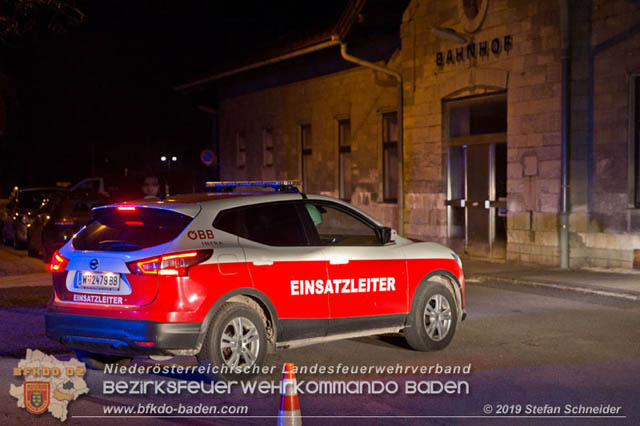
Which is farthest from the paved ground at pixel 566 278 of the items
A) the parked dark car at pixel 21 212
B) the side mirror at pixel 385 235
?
the parked dark car at pixel 21 212

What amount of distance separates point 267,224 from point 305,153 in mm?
20203

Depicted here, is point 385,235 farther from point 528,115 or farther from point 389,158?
point 389,158

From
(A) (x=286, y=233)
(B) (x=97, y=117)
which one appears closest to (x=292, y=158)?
(A) (x=286, y=233)

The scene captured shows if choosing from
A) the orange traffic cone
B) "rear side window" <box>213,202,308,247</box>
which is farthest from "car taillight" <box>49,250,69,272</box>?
the orange traffic cone

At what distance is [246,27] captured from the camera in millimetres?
52312

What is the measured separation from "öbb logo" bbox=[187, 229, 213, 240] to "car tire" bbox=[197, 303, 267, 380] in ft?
1.94

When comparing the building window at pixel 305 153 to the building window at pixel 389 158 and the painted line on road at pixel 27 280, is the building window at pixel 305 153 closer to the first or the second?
the building window at pixel 389 158

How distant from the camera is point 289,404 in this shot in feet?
17.7

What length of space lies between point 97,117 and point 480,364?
174 feet

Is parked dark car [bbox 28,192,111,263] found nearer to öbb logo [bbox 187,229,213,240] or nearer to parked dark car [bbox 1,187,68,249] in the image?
parked dark car [bbox 1,187,68,249]

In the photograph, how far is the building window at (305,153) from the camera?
28.3m

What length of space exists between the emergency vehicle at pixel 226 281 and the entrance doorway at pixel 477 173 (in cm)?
1104

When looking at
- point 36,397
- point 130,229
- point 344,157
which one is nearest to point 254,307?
point 130,229

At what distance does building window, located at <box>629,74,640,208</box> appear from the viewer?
1652cm
